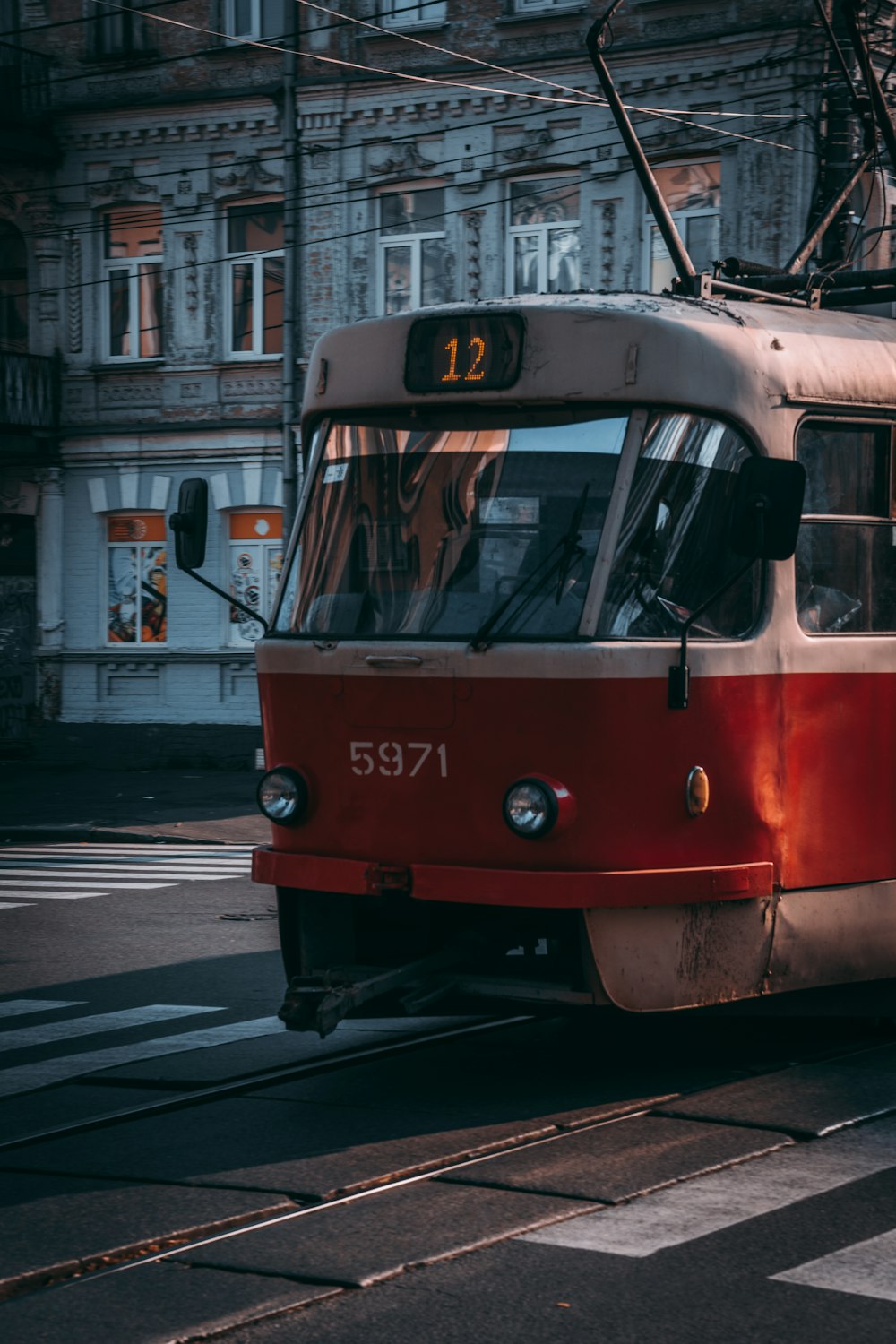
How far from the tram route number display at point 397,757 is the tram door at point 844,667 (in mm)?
1331

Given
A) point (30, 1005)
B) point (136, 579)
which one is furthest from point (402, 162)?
point (30, 1005)

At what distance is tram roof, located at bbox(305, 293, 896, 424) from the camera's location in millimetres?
7445

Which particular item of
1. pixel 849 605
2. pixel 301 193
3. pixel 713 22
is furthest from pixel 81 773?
pixel 849 605

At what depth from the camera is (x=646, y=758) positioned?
7289 mm

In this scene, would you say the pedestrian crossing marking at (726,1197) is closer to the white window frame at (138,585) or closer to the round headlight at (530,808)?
the round headlight at (530,808)

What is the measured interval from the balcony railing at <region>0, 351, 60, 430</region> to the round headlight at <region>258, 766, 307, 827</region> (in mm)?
20674

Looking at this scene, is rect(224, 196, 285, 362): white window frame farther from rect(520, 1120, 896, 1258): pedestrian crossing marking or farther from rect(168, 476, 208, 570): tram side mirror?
rect(520, 1120, 896, 1258): pedestrian crossing marking

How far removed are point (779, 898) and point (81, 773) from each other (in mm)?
19684

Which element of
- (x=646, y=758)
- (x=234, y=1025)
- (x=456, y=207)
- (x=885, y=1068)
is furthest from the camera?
(x=456, y=207)

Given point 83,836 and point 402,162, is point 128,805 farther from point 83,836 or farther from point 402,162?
point 402,162

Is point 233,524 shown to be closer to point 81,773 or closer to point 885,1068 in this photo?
point 81,773

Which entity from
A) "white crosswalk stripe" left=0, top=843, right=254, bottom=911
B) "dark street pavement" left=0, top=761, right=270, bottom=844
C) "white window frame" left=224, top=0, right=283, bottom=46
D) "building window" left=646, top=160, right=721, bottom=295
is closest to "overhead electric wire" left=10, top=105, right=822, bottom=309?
"building window" left=646, top=160, right=721, bottom=295

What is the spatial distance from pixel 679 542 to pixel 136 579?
21.0 metres

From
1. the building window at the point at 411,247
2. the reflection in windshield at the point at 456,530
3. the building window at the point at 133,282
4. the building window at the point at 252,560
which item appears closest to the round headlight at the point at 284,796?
the reflection in windshield at the point at 456,530
